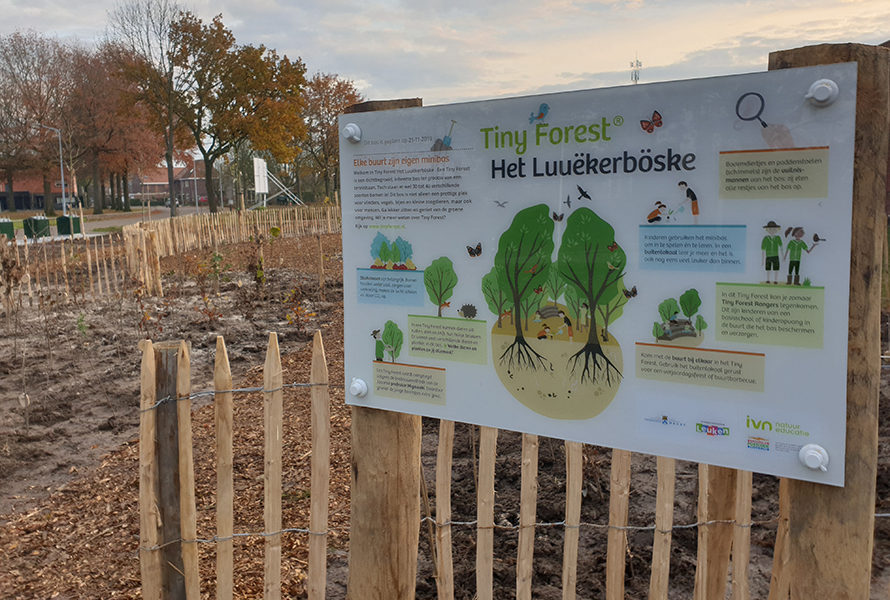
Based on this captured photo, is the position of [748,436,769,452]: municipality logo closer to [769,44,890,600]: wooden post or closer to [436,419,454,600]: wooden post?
[769,44,890,600]: wooden post

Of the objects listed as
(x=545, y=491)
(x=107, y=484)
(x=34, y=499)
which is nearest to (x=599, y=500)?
(x=545, y=491)

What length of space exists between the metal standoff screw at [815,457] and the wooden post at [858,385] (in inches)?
3.4

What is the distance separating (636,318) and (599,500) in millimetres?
2618

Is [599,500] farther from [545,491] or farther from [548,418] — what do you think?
[548,418]

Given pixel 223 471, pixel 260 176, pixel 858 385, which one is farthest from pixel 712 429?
pixel 260 176

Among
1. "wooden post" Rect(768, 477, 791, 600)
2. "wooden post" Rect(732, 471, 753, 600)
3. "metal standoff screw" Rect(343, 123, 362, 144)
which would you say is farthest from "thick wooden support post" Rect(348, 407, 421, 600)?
"wooden post" Rect(768, 477, 791, 600)

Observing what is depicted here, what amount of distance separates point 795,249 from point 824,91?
0.36 meters

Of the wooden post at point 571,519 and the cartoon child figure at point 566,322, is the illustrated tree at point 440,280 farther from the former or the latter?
the wooden post at point 571,519

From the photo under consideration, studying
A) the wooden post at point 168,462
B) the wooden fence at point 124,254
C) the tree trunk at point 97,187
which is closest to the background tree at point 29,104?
the tree trunk at point 97,187

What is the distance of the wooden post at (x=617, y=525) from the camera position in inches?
99.7

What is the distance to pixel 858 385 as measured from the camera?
67.6 inches

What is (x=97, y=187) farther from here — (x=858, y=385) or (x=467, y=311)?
(x=858, y=385)

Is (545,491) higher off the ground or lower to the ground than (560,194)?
lower

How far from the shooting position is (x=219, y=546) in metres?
2.74
